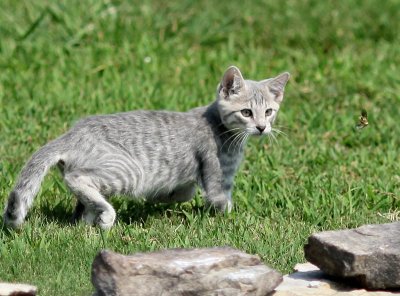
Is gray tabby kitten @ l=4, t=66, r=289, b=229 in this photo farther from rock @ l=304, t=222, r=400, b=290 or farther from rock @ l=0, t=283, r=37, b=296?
rock @ l=304, t=222, r=400, b=290

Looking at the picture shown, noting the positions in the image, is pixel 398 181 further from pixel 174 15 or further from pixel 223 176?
pixel 174 15

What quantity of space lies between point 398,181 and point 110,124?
2948 millimetres

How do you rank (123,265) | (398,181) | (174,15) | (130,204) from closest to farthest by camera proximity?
(123,265) < (130,204) < (398,181) < (174,15)

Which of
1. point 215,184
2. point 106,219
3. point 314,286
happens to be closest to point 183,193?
point 215,184

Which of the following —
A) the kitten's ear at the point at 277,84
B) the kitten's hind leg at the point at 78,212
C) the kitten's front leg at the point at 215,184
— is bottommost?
the kitten's hind leg at the point at 78,212

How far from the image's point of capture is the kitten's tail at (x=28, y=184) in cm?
740

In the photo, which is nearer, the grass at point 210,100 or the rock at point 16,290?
the rock at point 16,290

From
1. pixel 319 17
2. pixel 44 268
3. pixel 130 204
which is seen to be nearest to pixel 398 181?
pixel 130 204

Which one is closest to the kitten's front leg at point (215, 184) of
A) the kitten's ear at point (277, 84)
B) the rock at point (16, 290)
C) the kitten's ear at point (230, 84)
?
the kitten's ear at point (230, 84)

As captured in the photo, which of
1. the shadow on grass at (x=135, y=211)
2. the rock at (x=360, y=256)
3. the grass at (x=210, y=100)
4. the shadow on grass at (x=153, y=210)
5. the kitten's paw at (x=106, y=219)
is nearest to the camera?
the rock at (x=360, y=256)

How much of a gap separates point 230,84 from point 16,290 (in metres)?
3.37

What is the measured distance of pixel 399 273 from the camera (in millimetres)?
6113

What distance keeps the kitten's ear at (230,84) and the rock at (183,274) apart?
2624 mm

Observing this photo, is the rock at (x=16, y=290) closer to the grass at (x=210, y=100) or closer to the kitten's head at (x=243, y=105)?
the grass at (x=210, y=100)
